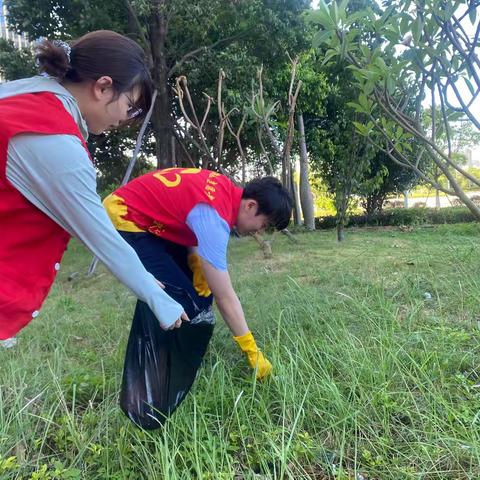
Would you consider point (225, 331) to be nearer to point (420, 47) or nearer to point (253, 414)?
point (253, 414)

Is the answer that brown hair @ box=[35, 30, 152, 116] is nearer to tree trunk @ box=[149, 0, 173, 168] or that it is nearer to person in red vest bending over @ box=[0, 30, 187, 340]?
person in red vest bending over @ box=[0, 30, 187, 340]

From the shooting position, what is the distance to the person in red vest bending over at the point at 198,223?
1681 mm

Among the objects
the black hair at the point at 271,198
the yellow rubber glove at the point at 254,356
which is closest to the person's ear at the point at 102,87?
the black hair at the point at 271,198

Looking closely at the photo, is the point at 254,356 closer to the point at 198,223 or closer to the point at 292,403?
the point at 292,403

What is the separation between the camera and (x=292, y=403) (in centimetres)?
156

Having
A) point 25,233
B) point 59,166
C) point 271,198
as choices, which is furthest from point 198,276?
point 59,166

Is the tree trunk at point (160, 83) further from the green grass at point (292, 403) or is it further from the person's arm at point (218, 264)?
the person's arm at point (218, 264)

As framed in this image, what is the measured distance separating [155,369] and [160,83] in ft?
21.2

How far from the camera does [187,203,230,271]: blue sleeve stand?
1627 mm

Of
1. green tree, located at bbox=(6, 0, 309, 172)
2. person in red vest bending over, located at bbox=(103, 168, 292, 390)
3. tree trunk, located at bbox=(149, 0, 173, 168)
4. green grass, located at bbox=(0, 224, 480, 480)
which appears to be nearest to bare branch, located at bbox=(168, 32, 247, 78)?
green tree, located at bbox=(6, 0, 309, 172)

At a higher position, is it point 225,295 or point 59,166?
point 59,166

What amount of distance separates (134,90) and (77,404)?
49.8 inches

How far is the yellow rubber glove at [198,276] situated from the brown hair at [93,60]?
3.29 ft

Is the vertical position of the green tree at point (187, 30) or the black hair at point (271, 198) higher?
the green tree at point (187, 30)
